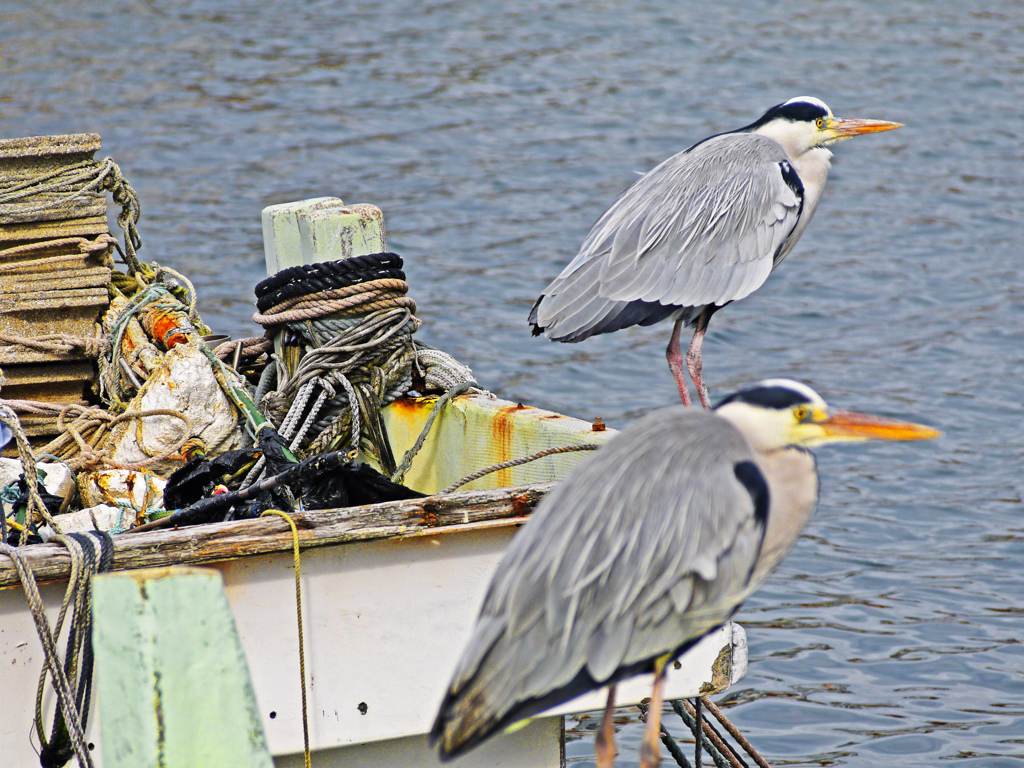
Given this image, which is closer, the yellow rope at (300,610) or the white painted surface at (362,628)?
the yellow rope at (300,610)

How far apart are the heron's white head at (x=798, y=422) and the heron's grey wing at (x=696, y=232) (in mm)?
1976

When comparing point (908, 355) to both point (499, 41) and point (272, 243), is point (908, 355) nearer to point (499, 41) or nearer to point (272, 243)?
point (272, 243)

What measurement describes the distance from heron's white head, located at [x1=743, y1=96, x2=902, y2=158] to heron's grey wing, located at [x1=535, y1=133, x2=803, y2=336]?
9 centimetres

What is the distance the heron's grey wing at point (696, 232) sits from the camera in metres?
4.22

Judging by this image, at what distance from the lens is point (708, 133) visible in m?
12.0

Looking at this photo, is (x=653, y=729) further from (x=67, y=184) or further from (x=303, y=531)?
(x=67, y=184)

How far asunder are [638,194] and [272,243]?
1.37 metres

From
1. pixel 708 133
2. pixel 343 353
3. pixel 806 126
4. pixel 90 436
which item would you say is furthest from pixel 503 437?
pixel 708 133

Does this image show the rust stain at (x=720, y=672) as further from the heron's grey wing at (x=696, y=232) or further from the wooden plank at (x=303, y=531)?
the heron's grey wing at (x=696, y=232)

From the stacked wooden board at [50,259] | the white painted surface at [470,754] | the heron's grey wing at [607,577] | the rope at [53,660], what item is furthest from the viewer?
the stacked wooden board at [50,259]

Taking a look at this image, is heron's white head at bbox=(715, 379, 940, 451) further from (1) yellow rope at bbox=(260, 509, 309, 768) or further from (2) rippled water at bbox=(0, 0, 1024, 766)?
(2) rippled water at bbox=(0, 0, 1024, 766)

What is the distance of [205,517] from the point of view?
3377 millimetres

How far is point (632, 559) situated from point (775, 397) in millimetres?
383

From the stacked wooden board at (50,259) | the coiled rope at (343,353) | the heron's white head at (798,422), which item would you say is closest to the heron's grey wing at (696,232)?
the coiled rope at (343,353)
